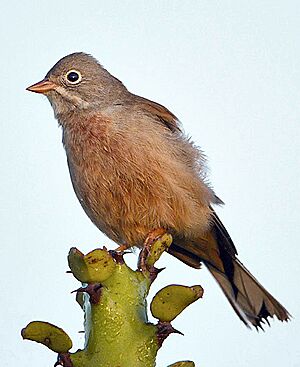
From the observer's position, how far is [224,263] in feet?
22.7

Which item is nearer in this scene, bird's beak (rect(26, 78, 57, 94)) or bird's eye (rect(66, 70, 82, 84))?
bird's beak (rect(26, 78, 57, 94))

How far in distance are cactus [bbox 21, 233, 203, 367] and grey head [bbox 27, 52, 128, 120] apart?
3.57 m

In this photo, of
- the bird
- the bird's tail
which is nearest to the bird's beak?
the bird

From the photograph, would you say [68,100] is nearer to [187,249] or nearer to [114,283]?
[187,249]

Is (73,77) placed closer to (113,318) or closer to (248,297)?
(248,297)

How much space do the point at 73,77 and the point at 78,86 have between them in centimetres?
13

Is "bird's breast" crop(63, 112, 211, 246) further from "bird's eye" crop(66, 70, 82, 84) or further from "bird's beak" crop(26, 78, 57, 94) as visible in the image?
"bird's eye" crop(66, 70, 82, 84)

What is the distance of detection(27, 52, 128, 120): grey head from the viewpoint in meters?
6.58

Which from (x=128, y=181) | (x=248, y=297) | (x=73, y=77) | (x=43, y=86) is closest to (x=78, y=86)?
(x=73, y=77)

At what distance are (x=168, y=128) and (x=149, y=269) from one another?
11.0 ft

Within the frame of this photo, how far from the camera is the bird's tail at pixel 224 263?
6387 mm

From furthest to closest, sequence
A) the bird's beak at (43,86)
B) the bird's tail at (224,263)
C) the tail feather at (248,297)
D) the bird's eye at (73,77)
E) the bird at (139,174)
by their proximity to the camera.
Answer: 1. the bird's eye at (73,77)
2. the bird's beak at (43,86)
3. the bird's tail at (224,263)
4. the bird at (139,174)
5. the tail feather at (248,297)

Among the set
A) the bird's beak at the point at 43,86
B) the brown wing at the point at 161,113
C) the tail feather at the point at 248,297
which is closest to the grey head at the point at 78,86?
the bird's beak at the point at 43,86

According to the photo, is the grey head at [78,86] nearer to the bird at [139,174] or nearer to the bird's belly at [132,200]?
the bird at [139,174]
